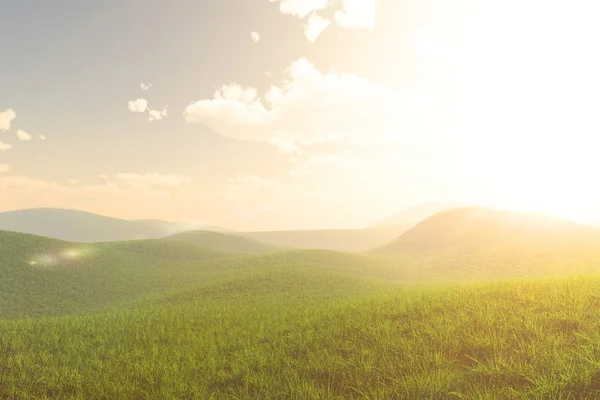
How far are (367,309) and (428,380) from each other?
7.47 meters

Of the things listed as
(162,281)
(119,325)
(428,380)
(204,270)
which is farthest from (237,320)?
(204,270)

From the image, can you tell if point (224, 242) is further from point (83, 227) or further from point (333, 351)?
point (83, 227)

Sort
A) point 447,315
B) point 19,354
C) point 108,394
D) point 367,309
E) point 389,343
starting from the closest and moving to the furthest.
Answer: point 108,394
point 389,343
point 447,315
point 19,354
point 367,309

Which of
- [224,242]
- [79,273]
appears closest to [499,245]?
[79,273]

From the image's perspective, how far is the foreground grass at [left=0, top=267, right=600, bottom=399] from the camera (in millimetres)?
7051

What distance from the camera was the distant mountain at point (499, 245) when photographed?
42.8 meters

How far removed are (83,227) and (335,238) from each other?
145 meters

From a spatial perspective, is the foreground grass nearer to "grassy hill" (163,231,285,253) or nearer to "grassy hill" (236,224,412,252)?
"grassy hill" (163,231,285,253)

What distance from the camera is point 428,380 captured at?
277 inches

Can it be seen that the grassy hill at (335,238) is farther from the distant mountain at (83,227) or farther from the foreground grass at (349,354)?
the foreground grass at (349,354)

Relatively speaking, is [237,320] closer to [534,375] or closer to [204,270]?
[534,375]

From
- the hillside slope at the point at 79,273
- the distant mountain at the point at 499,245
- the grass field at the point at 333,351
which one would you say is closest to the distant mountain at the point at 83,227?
the hillside slope at the point at 79,273

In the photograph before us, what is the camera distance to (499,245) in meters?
55.6

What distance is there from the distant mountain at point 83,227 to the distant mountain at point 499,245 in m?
151
